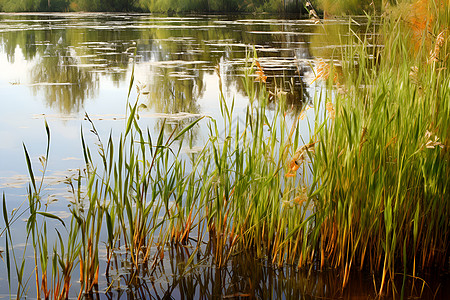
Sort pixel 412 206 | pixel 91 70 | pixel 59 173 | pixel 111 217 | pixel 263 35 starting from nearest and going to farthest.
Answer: pixel 111 217 < pixel 412 206 < pixel 59 173 < pixel 91 70 < pixel 263 35

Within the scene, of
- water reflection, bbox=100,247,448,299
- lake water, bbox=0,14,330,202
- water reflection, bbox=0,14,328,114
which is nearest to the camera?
water reflection, bbox=100,247,448,299

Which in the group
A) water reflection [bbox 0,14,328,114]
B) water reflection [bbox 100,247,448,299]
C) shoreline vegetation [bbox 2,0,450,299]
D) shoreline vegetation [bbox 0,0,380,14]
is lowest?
water reflection [bbox 100,247,448,299]

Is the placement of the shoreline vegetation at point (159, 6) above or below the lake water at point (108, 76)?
above

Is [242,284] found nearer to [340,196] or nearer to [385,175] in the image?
[340,196]

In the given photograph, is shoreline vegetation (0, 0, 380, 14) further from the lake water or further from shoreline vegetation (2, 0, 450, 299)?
shoreline vegetation (2, 0, 450, 299)

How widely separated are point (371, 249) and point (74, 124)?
3787 mm

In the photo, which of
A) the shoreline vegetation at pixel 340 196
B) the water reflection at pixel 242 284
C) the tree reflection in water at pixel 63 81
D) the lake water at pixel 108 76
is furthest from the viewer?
the tree reflection in water at pixel 63 81

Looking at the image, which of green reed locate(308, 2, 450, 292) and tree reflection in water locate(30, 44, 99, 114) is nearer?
green reed locate(308, 2, 450, 292)

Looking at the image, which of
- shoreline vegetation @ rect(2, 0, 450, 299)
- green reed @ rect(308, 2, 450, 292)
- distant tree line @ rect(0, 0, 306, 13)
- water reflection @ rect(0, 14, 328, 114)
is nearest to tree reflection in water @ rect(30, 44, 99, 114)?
water reflection @ rect(0, 14, 328, 114)

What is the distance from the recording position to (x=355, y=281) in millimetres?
2422

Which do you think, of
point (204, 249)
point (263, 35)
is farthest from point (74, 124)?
point (263, 35)

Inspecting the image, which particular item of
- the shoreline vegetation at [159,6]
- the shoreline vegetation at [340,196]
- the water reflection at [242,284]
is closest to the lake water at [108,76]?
the shoreline vegetation at [340,196]

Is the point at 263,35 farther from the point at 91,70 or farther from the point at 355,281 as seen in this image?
the point at 355,281

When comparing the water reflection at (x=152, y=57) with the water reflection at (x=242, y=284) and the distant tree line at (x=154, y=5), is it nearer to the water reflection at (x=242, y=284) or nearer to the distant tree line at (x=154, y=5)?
the water reflection at (x=242, y=284)
